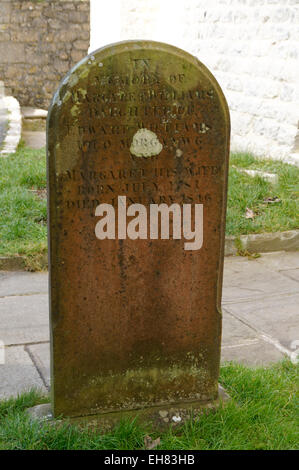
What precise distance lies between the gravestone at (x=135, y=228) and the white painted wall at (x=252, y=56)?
4475 millimetres

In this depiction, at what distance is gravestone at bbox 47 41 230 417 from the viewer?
2.35 m

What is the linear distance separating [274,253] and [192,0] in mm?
4707

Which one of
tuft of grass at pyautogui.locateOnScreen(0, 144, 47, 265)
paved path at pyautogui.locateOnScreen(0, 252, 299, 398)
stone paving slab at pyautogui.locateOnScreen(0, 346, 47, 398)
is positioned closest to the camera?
stone paving slab at pyautogui.locateOnScreen(0, 346, 47, 398)

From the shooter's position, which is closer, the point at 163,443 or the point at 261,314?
the point at 163,443

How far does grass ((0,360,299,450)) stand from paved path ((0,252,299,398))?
0.45m

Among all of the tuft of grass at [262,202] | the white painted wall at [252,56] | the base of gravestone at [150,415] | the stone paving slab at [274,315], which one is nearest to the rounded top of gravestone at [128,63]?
the base of gravestone at [150,415]

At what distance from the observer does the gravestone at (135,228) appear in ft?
7.72

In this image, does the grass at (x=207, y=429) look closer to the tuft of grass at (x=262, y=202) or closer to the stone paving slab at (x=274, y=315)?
the stone paving slab at (x=274, y=315)

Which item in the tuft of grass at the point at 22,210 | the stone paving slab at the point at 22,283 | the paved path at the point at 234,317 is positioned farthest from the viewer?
the tuft of grass at the point at 22,210

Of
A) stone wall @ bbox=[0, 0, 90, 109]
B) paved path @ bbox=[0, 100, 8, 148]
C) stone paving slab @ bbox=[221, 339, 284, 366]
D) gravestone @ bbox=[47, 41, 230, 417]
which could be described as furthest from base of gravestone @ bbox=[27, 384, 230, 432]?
stone wall @ bbox=[0, 0, 90, 109]

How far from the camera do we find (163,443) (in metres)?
2.49

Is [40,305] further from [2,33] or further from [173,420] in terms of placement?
[2,33]

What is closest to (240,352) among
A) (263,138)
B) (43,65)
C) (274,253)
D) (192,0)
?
(274,253)

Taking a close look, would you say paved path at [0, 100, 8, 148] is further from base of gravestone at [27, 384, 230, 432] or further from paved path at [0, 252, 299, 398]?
base of gravestone at [27, 384, 230, 432]
